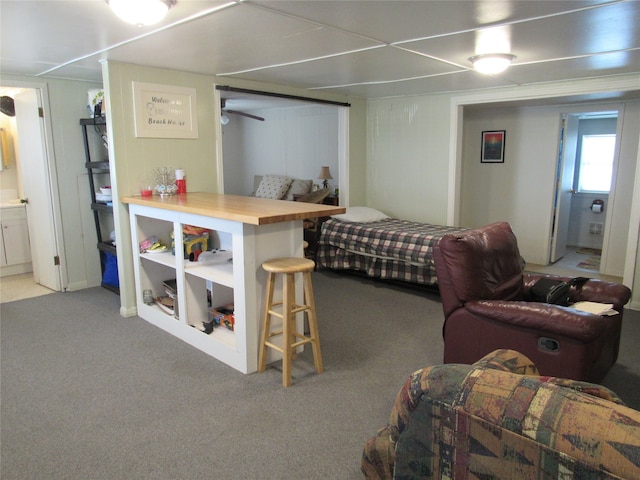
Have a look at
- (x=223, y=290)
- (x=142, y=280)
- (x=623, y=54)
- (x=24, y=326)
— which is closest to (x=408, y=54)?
(x=623, y=54)

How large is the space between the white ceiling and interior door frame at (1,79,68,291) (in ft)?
0.44

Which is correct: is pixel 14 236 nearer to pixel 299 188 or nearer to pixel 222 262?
pixel 222 262

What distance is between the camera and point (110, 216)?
15.7 ft

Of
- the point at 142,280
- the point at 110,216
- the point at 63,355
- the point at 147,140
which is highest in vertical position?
the point at 147,140

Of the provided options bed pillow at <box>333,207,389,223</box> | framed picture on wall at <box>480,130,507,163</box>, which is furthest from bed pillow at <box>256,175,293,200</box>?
framed picture on wall at <box>480,130,507,163</box>

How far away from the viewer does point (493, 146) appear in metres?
5.86

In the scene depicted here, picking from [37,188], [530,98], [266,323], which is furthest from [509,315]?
[37,188]

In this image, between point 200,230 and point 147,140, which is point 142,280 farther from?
point 147,140

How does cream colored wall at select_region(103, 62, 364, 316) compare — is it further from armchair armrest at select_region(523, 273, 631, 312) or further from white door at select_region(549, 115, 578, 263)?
white door at select_region(549, 115, 578, 263)

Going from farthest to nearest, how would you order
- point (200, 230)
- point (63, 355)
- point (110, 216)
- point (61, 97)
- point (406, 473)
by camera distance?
point (110, 216) < point (61, 97) < point (200, 230) < point (63, 355) < point (406, 473)

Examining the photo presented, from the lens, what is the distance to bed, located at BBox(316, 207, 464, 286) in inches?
174

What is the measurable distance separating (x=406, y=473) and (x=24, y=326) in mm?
3635

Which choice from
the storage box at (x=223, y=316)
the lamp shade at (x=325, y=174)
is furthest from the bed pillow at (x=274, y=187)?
the storage box at (x=223, y=316)

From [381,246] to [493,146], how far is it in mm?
2352
